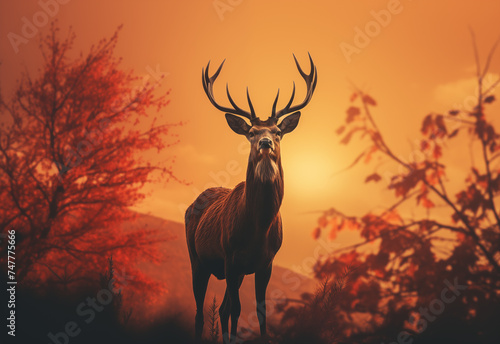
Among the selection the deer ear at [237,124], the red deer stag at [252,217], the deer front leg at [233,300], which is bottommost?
the deer front leg at [233,300]

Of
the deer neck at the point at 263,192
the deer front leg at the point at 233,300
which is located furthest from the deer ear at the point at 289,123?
the deer front leg at the point at 233,300

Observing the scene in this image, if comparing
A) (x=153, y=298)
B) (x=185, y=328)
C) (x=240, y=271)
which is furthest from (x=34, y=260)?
(x=240, y=271)

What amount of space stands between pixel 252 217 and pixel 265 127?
101 centimetres

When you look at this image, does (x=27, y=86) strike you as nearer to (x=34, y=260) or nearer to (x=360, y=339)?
(x=34, y=260)

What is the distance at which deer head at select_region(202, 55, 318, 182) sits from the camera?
4.39 meters

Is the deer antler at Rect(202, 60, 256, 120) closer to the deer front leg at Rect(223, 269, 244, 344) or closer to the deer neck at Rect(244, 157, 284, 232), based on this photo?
the deer neck at Rect(244, 157, 284, 232)

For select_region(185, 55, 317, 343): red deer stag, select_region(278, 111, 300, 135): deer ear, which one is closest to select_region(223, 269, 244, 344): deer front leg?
select_region(185, 55, 317, 343): red deer stag

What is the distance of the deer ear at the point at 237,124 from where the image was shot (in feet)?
16.9

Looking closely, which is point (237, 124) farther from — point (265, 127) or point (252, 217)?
point (252, 217)

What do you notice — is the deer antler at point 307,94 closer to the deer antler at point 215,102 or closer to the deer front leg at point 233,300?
the deer antler at point 215,102

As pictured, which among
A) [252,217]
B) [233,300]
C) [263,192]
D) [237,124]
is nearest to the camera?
[263,192]

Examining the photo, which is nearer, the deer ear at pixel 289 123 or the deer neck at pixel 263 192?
the deer neck at pixel 263 192

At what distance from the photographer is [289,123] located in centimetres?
521

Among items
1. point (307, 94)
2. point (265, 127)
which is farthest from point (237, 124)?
point (307, 94)
